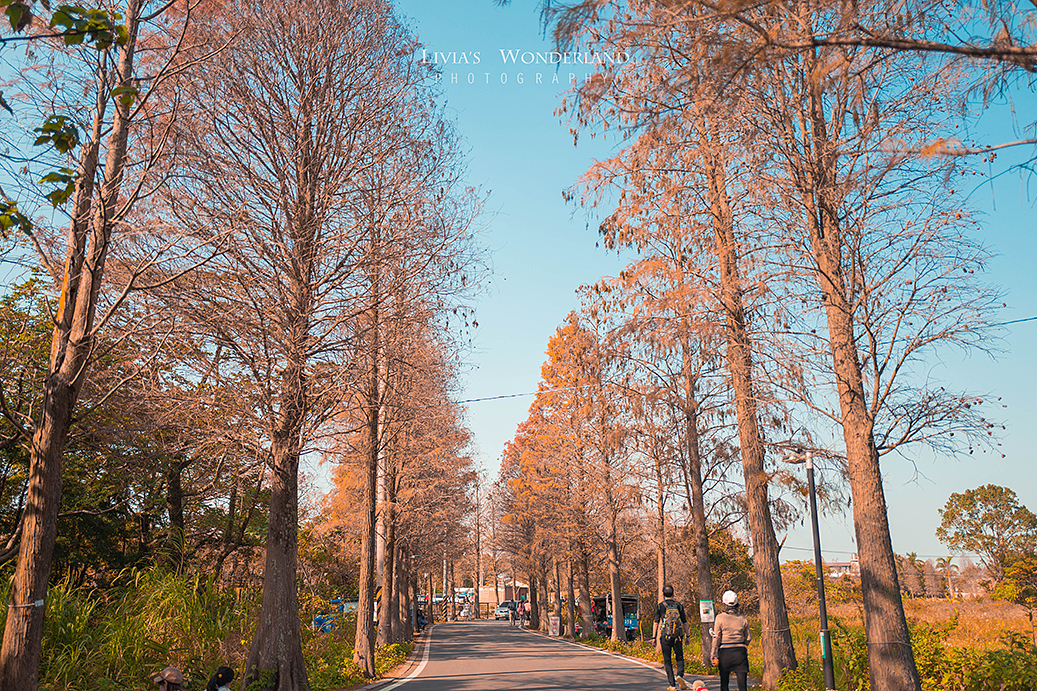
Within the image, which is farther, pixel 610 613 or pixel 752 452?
pixel 610 613

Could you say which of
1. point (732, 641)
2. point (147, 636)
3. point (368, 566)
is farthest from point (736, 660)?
point (368, 566)

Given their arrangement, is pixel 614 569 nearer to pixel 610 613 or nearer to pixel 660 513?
pixel 660 513

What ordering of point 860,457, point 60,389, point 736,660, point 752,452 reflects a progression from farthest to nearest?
point 752,452 → point 736,660 → point 860,457 → point 60,389

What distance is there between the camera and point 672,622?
12922mm

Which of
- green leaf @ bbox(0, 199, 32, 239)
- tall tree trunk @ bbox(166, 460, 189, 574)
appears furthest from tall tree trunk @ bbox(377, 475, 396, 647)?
green leaf @ bbox(0, 199, 32, 239)

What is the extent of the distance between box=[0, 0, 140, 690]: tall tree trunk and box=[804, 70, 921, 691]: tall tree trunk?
9.20 meters

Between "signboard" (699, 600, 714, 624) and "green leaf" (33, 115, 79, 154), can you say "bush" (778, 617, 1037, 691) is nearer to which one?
"signboard" (699, 600, 714, 624)

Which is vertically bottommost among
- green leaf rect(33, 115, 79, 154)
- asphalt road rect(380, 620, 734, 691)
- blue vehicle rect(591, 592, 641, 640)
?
blue vehicle rect(591, 592, 641, 640)

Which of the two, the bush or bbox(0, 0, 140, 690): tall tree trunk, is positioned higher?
bbox(0, 0, 140, 690): tall tree trunk

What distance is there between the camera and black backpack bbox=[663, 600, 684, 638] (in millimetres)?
12891

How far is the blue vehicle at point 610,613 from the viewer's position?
128 feet

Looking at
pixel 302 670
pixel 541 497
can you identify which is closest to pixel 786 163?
pixel 302 670

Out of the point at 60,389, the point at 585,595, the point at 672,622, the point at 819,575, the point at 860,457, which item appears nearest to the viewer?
the point at 60,389

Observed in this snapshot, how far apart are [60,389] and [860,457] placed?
9.77 metres
